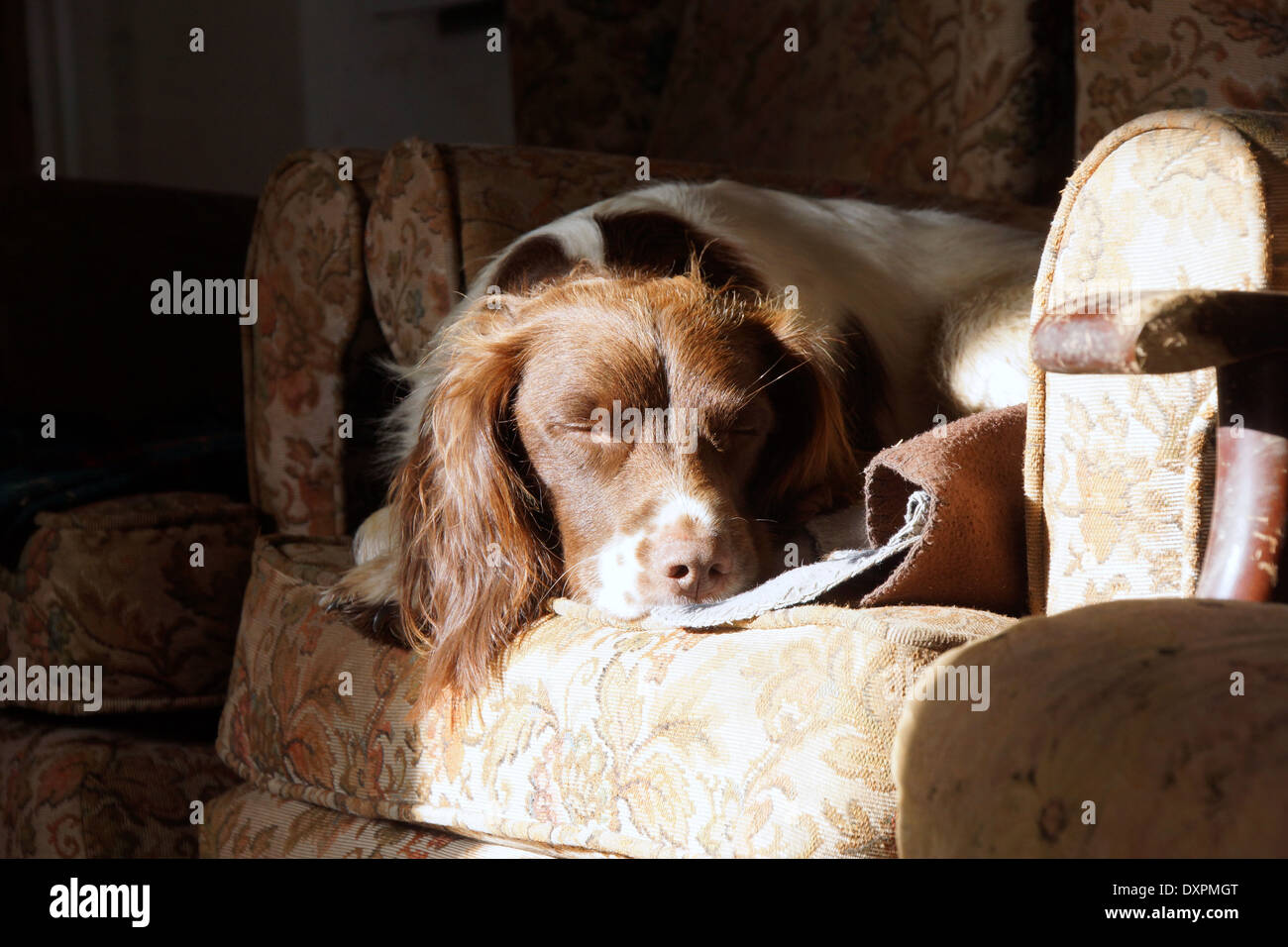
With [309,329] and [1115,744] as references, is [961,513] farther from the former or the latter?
[309,329]

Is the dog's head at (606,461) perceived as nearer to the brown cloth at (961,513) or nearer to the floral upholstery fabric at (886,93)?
the brown cloth at (961,513)

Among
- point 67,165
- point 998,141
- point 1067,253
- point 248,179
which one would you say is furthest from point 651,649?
point 67,165

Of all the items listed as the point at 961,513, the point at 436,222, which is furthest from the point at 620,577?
the point at 436,222

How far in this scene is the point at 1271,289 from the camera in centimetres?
103

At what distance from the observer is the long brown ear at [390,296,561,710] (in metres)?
1.47

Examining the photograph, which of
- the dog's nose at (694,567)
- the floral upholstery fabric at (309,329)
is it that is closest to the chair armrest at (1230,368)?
the dog's nose at (694,567)

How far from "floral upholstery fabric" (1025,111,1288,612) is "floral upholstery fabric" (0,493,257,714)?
1.40m

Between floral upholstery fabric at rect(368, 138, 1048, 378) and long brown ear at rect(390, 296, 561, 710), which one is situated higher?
floral upholstery fabric at rect(368, 138, 1048, 378)

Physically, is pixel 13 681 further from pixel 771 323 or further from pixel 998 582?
pixel 998 582

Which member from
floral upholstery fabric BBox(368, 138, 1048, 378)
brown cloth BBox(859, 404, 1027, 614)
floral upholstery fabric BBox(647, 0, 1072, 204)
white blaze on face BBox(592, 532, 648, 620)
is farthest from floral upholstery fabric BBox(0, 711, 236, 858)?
floral upholstery fabric BBox(647, 0, 1072, 204)

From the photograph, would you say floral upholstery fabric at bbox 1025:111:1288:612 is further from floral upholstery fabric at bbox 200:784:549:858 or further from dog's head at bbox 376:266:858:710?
floral upholstery fabric at bbox 200:784:549:858

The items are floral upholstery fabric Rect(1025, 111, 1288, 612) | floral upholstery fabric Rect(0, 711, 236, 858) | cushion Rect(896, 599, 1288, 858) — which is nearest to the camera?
cushion Rect(896, 599, 1288, 858)
